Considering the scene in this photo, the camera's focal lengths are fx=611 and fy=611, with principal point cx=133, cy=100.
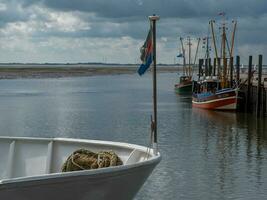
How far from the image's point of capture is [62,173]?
1050 cm

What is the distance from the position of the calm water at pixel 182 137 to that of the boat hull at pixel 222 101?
3.42 feet

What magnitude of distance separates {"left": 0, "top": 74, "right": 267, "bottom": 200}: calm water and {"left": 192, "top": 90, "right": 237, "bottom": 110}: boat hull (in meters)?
1.04

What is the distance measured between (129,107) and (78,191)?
47052 millimetres

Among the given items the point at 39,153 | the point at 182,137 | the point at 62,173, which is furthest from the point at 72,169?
the point at 182,137

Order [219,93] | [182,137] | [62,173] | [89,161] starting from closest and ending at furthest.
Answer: [62,173], [89,161], [182,137], [219,93]

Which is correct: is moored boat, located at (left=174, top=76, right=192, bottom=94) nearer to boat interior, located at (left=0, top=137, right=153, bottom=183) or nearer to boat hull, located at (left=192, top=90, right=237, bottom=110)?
boat hull, located at (left=192, top=90, right=237, bottom=110)

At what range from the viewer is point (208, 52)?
269ft

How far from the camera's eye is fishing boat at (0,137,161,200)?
33.8ft

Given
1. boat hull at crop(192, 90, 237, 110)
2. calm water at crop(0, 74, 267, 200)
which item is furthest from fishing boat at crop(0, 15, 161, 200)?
boat hull at crop(192, 90, 237, 110)

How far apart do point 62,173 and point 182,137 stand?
79.9 feet

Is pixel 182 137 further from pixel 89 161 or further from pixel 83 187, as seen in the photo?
pixel 83 187

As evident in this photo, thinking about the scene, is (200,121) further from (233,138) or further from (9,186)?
(9,186)

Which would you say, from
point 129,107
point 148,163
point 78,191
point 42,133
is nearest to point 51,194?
point 78,191

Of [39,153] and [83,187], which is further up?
[39,153]
